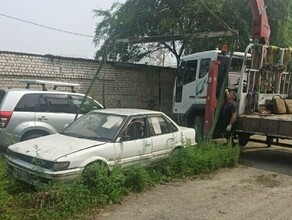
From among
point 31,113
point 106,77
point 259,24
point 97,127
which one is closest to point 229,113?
point 259,24

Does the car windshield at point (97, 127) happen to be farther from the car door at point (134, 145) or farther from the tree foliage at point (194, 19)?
the tree foliage at point (194, 19)

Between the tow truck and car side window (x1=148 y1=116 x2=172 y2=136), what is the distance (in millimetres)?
2072

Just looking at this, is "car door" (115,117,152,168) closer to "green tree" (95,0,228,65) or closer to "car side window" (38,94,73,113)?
"car side window" (38,94,73,113)

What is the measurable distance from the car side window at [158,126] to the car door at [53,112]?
2.32 m

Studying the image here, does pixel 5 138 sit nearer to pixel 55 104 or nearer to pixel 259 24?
pixel 55 104

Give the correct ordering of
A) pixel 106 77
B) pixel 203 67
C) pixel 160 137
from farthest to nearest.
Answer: pixel 106 77
pixel 203 67
pixel 160 137

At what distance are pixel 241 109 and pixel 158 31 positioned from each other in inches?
359

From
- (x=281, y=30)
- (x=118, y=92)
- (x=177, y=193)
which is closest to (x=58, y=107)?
(x=177, y=193)

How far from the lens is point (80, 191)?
5.36 m

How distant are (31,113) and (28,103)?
24 cm

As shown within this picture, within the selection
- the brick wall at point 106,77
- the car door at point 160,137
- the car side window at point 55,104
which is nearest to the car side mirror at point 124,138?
the car door at point 160,137

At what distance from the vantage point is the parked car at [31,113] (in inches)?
302

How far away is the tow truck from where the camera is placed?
9.31 meters

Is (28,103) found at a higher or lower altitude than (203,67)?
lower
